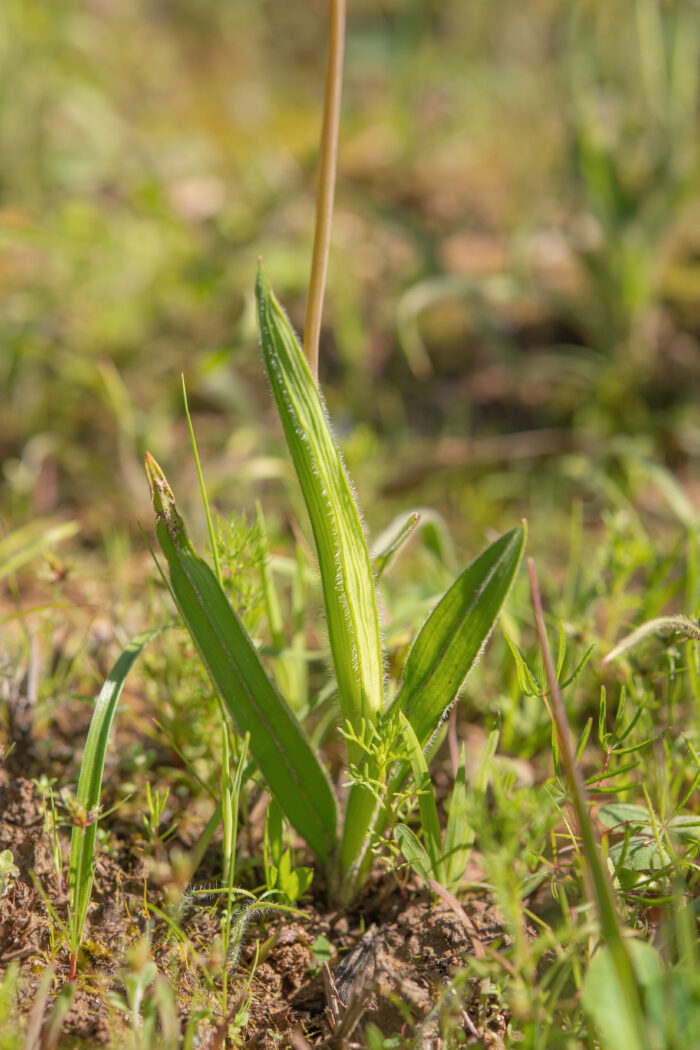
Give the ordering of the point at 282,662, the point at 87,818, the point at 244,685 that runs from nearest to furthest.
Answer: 1. the point at 87,818
2. the point at 244,685
3. the point at 282,662

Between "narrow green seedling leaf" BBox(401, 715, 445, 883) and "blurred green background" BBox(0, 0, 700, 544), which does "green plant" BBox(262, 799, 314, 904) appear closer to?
"narrow green seedling leaf" BBox(401, 715, 445, 883)

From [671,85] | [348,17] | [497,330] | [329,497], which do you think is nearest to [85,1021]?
[329,497]

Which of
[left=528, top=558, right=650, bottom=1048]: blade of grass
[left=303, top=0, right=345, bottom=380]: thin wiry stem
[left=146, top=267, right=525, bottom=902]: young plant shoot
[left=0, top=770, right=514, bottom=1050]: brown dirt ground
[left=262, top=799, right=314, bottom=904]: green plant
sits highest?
[left=303, top=0, right=345, bottom=380]: thin wiry stem

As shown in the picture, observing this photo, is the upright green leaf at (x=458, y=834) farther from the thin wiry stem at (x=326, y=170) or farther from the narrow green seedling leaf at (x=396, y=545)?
the thin wiry stem at (x=326, y=170)

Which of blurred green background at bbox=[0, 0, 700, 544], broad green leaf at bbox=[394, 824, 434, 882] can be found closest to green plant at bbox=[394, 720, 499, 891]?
broad green leaf at bbox=[394, 824, 434, 882]

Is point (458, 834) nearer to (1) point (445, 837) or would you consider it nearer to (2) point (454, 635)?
(1) point (445, 837)

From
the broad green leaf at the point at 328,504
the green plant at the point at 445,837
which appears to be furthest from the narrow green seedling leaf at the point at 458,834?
the broad green leaf at the point at 328,504

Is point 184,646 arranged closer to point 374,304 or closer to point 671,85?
point 374,304

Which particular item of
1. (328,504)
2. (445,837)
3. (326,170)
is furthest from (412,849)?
(326,170)
